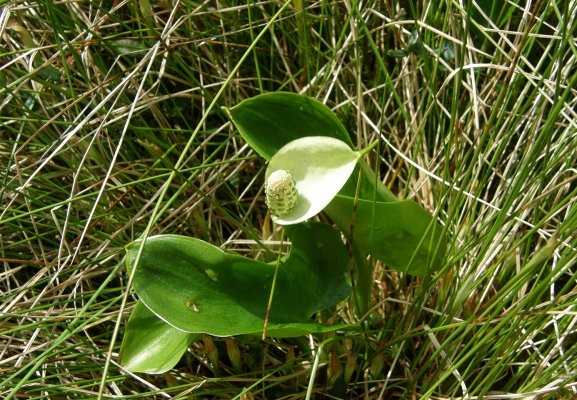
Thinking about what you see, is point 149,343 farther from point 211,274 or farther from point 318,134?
point 318,134

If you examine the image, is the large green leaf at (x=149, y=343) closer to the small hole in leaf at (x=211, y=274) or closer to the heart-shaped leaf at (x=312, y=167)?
the small hole in leaf at (x=211, y=274)

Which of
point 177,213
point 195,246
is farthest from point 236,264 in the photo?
point 177,213

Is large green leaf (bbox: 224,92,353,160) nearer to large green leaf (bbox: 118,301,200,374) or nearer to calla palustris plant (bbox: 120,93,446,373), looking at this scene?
calla palustris plant (bbox: 120,93,446,373)

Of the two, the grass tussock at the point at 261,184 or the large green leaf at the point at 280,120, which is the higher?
the large green leaf at the point at 280,120

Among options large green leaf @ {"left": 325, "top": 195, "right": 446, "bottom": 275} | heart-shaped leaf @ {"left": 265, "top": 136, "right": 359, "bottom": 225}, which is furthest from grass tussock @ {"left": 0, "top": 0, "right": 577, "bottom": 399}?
heart-shaped leaf @ {"left": 265, "top": 136, "right": 359, "bottom": 225}

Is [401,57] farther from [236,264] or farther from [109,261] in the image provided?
[109,261]

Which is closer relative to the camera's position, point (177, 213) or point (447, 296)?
point (447, 296)

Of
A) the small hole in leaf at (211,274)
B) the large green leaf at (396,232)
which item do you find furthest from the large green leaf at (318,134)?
the small hole in leaf at (211,274)
